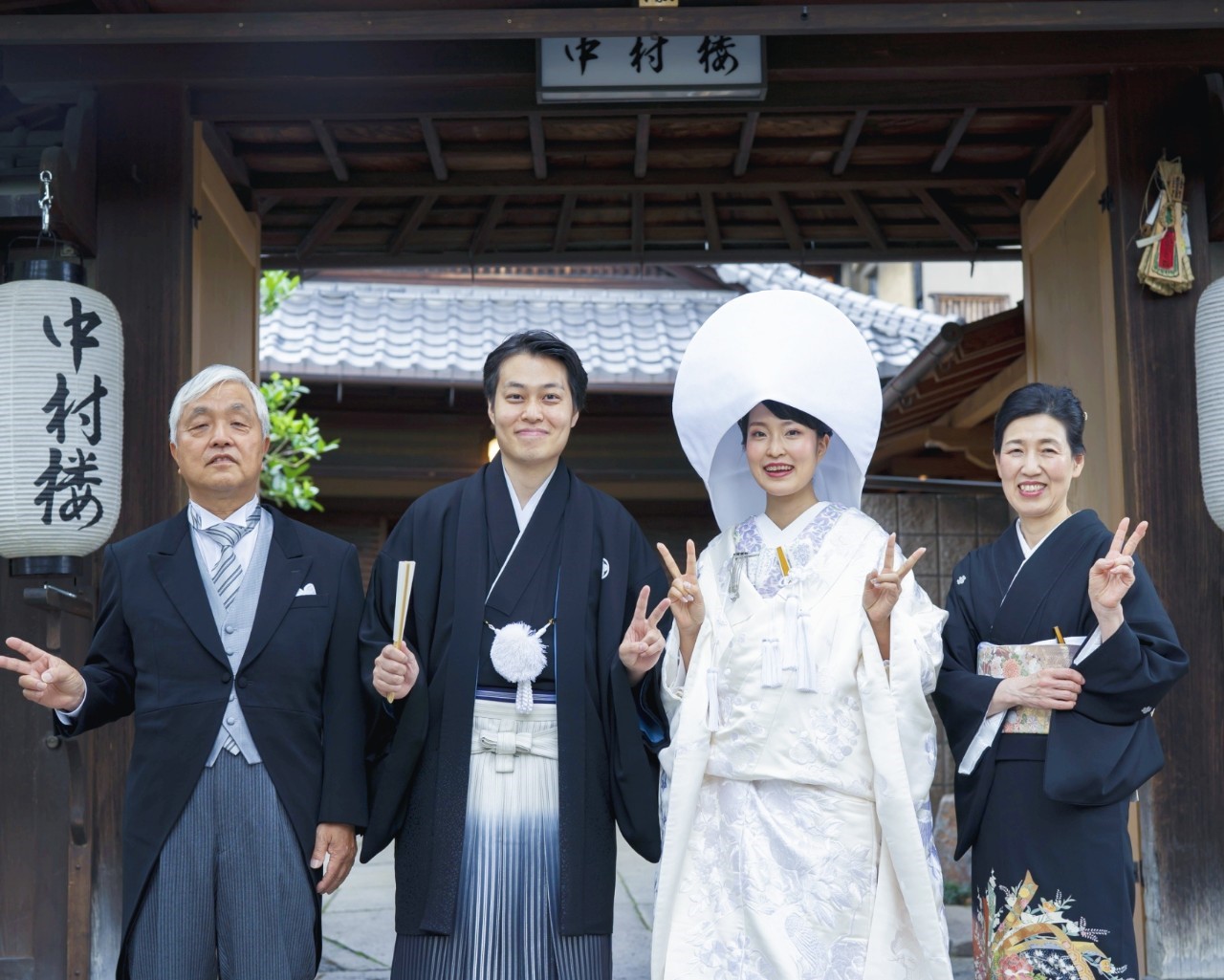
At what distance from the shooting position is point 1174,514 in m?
5.21

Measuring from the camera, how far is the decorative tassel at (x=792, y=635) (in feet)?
11.4

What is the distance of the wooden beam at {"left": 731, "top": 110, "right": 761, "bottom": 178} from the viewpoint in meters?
5.94

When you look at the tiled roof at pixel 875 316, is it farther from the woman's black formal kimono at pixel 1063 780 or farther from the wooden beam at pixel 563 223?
the woman's black formal kimono at pixel 1063 780

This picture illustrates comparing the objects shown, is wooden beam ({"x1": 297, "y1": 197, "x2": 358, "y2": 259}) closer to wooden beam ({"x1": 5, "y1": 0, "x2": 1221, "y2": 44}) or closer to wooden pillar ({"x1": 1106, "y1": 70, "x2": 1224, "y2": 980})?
wooden beam ({"x1": 5, "y1": 0, "x2": 1221, "y2": 44})

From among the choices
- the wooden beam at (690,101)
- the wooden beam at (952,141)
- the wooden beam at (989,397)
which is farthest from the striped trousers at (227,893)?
the wooden beam at (989,397)

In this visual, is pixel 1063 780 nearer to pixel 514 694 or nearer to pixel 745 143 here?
pixel 514 694

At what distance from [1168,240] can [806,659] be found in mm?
2853

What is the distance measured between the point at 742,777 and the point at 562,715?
0.51m

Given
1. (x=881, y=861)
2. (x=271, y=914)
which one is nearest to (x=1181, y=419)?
(x=881, y=861)

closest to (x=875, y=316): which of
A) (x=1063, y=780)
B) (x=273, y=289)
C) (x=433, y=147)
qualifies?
(x=273, y=289)

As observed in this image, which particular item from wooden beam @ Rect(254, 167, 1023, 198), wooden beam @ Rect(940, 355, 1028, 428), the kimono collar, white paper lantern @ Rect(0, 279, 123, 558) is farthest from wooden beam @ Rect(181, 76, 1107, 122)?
the kimono collar

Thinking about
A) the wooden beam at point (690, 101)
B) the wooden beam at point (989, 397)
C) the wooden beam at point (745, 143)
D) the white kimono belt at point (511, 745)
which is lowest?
the white kimono belt at point (511, 745)

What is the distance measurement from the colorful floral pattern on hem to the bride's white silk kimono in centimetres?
33

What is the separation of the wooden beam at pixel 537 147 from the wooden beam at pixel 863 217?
5.73 feet
